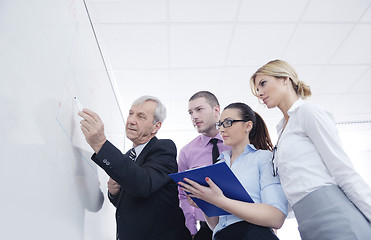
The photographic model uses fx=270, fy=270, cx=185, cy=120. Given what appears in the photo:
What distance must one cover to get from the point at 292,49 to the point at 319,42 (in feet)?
0.83

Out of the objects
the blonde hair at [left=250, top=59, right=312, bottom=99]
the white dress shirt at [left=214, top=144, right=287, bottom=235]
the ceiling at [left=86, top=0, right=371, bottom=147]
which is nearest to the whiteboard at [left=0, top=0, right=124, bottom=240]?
the white dress shirt at [left=214, top=144, right=287, bottom=235]

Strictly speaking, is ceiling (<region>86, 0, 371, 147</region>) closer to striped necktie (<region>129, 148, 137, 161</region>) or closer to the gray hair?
the gray hair

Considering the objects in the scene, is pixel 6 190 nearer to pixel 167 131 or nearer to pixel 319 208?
pixel 319 208

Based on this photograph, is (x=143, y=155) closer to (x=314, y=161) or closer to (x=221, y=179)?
(x=221, y=179)

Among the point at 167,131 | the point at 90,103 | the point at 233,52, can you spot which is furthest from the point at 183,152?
the point at 167,131

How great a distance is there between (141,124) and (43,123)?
0.62 meters

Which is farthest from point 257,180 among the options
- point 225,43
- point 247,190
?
point 225,43

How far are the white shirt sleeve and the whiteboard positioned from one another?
872 mm

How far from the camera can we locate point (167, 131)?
3934 mm

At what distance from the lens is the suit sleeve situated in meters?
0.90

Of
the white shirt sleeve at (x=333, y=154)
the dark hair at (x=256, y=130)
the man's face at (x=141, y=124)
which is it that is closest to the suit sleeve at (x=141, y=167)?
the man's face at (x=141, y=124)

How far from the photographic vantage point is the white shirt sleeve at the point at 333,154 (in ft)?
2.76

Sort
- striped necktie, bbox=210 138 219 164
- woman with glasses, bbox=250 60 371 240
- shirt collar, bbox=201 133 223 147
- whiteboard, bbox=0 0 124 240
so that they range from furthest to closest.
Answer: shirt collar, bbox=201 133 223 147, striped necktie, bbox=210 138 219 164, woman with glasses, bbox=250 60 371 240, whiteboard, bbox=0 0 124 240

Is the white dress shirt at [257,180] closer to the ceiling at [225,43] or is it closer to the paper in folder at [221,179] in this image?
the paper in folder at [221,179]
